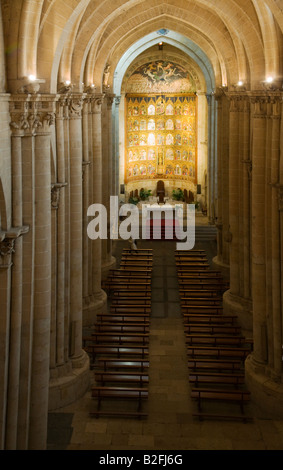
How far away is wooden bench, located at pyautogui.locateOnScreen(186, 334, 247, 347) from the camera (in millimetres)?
21375

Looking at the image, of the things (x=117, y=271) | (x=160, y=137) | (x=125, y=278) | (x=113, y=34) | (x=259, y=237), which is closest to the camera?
(x=259, y=237)

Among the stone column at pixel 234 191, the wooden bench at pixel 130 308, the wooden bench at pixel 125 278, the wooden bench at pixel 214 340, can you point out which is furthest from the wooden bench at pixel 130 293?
the wooden bench at pixel 214 340


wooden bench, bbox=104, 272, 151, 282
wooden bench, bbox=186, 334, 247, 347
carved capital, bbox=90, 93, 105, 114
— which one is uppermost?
carved capital, bbox=90, 93, 105, 114

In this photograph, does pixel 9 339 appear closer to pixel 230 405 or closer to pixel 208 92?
pixel 230 405

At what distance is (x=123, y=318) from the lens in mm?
23422

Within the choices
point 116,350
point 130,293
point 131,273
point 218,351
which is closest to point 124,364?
point 116,350

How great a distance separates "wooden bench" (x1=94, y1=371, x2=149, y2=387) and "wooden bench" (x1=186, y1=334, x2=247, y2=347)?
129 inches

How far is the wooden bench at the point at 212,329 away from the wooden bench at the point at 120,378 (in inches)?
167

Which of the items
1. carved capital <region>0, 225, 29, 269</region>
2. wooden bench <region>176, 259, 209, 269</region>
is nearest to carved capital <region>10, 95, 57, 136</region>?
carved capital <region>0, 225, 29, 269</region>

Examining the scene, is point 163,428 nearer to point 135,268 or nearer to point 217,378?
point 217,378

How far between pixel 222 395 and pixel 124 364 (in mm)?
3689

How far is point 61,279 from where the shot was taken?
1747 cm

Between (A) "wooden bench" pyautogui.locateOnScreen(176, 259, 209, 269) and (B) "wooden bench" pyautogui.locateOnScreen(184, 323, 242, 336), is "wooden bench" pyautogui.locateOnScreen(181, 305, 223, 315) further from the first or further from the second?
(A) "wooden bench" pyautogui.locateOnScreen(176, 259, 209, 269)
